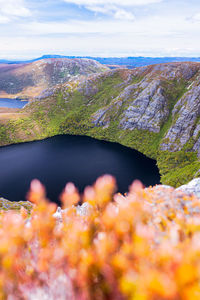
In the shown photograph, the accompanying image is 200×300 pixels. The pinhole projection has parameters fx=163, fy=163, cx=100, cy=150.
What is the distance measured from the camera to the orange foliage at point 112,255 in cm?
811

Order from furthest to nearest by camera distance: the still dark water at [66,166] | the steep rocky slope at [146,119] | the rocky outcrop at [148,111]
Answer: the rocky outcrop at [148,111], the steep rocky slope at [146,119], the still dark water at [66,166]

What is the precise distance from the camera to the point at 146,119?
481ft

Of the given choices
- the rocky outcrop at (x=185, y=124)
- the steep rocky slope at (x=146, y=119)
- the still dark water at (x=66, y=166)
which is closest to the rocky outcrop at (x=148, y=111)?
the steep rocky slope at (x=146, y=119)

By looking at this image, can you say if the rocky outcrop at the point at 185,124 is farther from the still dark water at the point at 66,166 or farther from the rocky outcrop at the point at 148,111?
the still dark water at the point at 66,166

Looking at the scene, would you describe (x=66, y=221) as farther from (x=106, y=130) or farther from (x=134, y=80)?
(x=134, y=80)

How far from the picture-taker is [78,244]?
498 inches

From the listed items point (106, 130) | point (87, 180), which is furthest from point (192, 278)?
point (106, 130)

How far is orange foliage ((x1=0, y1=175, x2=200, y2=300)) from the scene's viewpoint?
811cm

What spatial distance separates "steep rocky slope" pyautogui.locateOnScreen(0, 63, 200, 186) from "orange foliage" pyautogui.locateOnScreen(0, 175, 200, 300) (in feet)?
259

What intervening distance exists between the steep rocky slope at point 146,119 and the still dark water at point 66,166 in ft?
41.3

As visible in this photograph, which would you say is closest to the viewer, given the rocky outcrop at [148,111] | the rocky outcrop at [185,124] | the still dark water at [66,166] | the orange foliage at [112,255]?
the orange foliage at [112,255]

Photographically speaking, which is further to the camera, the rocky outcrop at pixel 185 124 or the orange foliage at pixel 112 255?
the rocky outcrop at pixel 185 124

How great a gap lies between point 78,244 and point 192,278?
7.94 metres

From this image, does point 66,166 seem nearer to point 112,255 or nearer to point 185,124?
point 185,124
